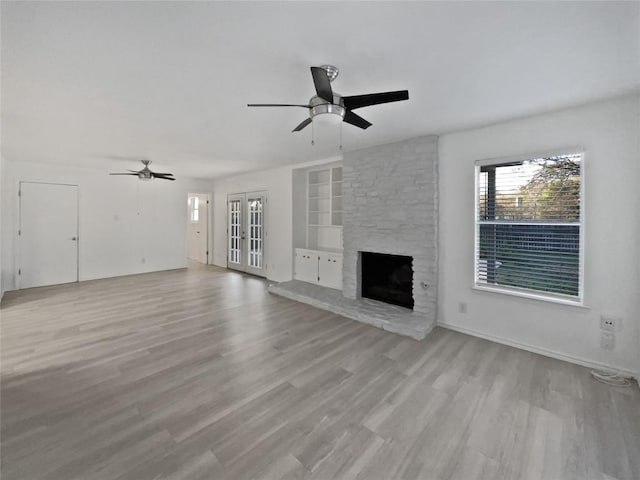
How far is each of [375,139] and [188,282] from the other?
4.97 metres

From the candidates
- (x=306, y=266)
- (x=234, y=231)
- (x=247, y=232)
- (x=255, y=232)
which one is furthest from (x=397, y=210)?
(x=234, y=231)

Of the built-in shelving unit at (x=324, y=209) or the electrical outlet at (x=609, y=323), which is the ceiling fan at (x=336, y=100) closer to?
the electrical outlet at (x=609, y=323)

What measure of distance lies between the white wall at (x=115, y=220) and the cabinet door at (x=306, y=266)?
3.89m

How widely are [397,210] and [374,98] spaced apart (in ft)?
7.51

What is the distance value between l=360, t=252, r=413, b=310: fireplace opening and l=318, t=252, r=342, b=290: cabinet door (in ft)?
2.09

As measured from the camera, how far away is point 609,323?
8.79ft

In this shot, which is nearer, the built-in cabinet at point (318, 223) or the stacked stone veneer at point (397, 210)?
the stacked stone veneer at point (397, 210)

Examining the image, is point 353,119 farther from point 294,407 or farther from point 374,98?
point 294,407

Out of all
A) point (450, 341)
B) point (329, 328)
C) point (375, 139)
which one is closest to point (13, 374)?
point (329, 328)

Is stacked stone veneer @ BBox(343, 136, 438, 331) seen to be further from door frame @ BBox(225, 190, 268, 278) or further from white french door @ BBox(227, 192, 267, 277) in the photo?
white french door @ BBox(227, 192, 267, 277)

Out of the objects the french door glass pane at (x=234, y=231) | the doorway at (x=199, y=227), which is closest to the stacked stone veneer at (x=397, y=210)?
the french door glass pane at (x=234, y=231)

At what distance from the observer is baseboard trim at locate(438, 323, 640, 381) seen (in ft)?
8.61

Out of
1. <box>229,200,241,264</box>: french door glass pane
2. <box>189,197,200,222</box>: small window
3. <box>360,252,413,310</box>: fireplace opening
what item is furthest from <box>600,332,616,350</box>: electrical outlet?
<box>189,197,200,222</box>: small window

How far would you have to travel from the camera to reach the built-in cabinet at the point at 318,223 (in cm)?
550
